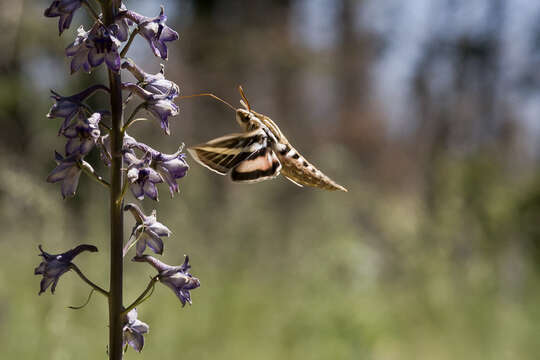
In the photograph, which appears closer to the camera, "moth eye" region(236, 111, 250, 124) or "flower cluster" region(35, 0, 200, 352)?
"flower cluster" region(35, 0, 200, 352)

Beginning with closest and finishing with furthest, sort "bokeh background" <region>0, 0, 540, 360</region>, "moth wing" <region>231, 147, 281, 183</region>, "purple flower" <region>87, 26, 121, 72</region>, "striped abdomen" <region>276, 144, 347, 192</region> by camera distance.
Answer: "purple flower" <region>87, 26, 121, 72</region> < "moth wing" <region>231, 147, 281, 183</region> < "striped abdomen" <region>276, 144, 347, 192</region> < "bokeh background" <region>0, 0, 540, 360</region>

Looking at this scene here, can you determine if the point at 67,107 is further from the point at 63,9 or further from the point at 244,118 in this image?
the point at 244,118

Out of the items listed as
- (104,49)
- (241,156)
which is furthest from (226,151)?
(104,49)

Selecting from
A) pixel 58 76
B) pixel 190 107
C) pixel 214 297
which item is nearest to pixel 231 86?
pixel 190 107

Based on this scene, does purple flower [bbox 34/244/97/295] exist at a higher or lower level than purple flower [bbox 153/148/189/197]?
lower

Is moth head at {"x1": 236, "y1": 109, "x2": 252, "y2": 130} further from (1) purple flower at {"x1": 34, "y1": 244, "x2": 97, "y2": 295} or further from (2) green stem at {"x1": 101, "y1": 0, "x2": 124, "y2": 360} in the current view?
(1) purple flower at {"x1": 34, "y1": 244, "x2": 97, "y2": 295}

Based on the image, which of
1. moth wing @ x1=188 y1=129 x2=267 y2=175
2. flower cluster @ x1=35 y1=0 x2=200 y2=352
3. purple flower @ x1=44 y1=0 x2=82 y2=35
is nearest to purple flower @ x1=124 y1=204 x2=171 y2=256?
flower cluster @ x1=35 y1=0 x2=200 y2=352

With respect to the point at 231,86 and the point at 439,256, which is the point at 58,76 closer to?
the point at 231,86
